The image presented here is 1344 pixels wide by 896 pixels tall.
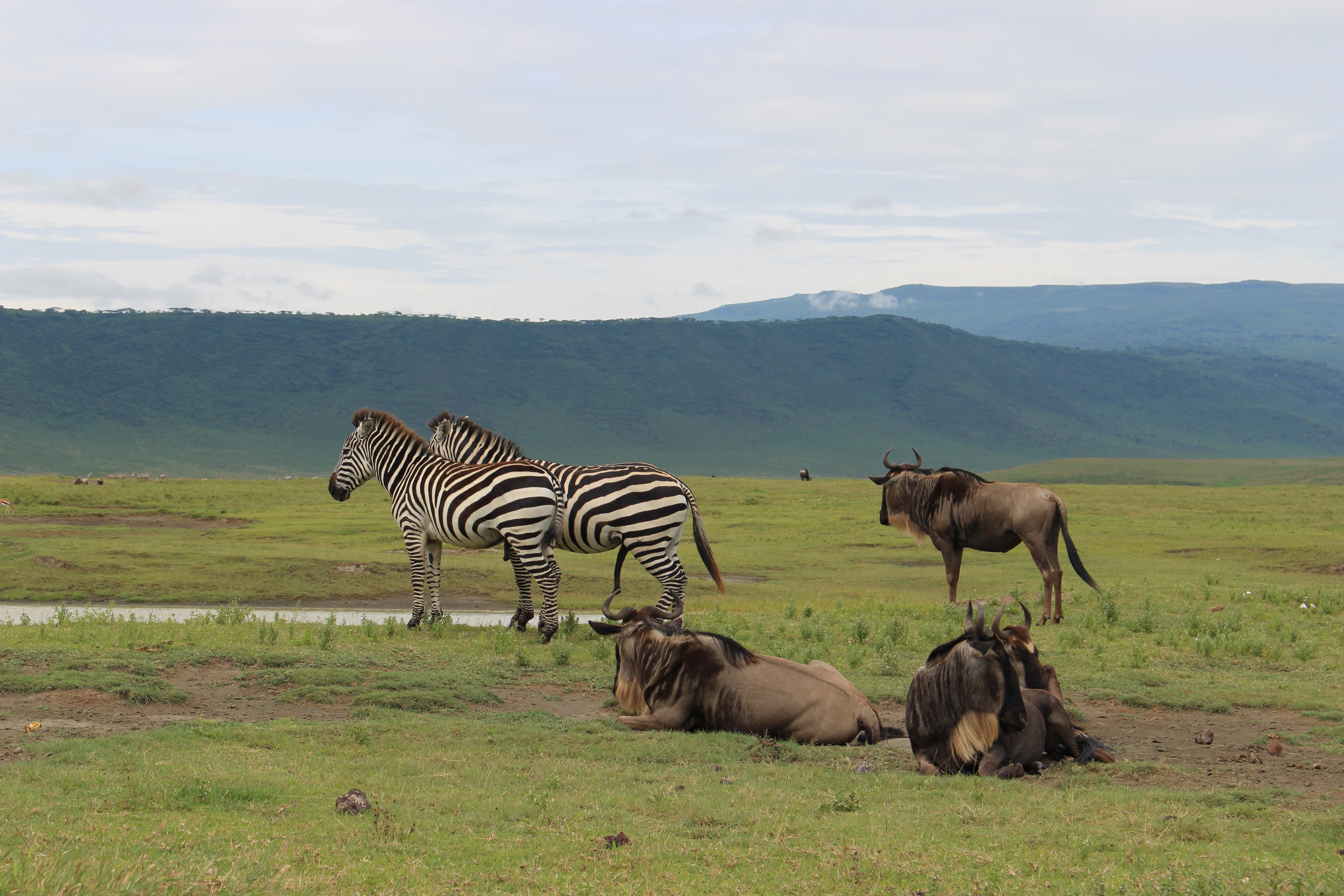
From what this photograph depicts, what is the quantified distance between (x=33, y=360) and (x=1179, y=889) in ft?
553

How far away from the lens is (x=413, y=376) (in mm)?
172125

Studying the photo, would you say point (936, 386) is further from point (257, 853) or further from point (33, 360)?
point (257, 853)

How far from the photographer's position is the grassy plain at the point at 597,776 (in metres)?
5.49

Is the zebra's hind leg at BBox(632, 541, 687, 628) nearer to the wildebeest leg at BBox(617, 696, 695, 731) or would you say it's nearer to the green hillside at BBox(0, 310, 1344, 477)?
the wildebeest leg at BBox(617, 696, 695, 731)

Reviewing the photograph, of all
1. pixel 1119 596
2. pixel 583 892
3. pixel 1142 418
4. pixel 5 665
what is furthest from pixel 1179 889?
pixel 1142 418

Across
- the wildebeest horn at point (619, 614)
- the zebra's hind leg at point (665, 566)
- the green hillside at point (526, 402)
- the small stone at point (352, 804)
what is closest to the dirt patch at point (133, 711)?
the wildebeest horn at point (619, 614)

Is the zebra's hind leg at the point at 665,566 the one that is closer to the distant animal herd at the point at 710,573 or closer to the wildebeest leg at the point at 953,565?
the distant animal herd at the point at 710,573

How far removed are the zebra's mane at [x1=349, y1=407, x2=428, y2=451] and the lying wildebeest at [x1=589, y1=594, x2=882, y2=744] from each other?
6972 mm

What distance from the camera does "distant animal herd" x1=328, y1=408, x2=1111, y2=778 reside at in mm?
8188

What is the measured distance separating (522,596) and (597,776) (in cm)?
715

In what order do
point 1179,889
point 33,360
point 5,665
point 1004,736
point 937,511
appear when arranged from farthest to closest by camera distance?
point 33,360 < point 937,511 < point 5,665 < point 1004,736 < point 1179,889

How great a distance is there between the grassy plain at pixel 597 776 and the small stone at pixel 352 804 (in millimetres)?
98

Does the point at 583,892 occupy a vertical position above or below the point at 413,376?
below

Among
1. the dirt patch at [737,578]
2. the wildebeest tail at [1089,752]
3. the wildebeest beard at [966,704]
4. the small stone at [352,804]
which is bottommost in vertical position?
the dirt patch at [737,578]
